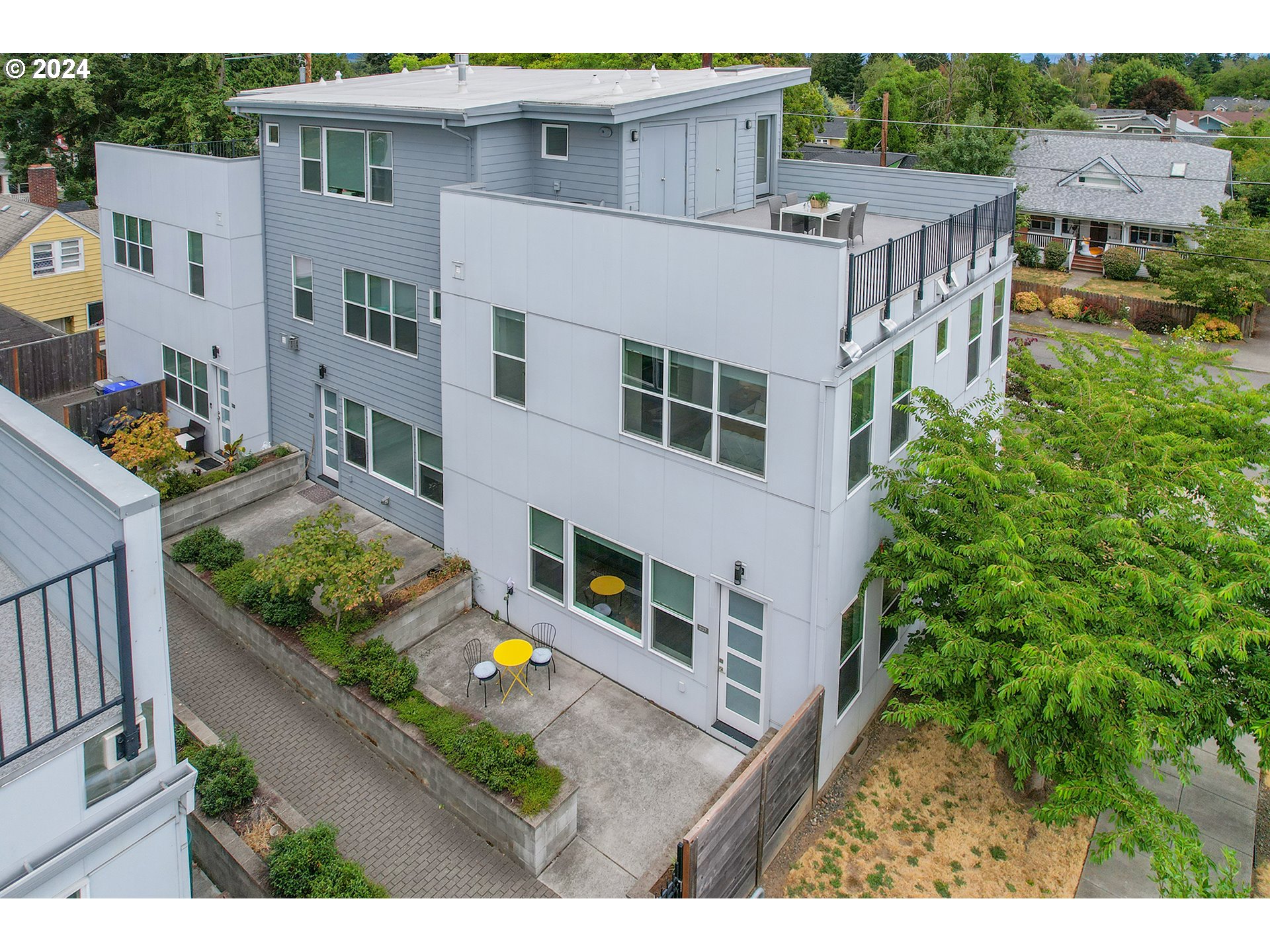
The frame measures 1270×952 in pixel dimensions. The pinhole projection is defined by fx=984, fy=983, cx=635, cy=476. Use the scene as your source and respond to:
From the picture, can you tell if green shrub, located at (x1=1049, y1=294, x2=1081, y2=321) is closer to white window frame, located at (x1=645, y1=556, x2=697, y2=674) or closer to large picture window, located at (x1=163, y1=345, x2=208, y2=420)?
white window frame, located at (x1=645, y1=556, x2=697, y2=674)

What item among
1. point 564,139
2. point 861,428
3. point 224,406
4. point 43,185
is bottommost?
point 224,406

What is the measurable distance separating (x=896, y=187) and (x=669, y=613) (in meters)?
9.54

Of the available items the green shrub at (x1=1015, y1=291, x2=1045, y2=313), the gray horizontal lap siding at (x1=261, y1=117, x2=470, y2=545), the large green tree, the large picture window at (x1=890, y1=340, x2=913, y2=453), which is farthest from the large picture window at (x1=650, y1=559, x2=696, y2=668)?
the green shrub at (x1=1015, y1=291, x2=1045, y2=313)

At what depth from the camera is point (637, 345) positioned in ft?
44.0

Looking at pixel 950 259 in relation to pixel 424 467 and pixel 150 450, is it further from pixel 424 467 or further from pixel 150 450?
pixel 150 450

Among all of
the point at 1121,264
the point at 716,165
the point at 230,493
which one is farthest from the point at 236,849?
the point at 1121,264

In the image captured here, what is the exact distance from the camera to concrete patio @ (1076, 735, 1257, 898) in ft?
38.6

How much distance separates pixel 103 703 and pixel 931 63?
94.8 m

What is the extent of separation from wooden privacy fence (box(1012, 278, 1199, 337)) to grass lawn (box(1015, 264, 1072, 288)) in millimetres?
3011

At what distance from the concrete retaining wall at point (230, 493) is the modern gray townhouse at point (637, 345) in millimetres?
672

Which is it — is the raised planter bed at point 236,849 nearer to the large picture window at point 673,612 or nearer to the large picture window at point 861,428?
the large picture window at point 673,612

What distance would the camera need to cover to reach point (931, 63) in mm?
88625

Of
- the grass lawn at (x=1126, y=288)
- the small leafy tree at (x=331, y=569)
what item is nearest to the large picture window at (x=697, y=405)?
the small leafy tree at (x=331, y=569)

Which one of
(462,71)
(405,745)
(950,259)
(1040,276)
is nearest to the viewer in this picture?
(405,745)
